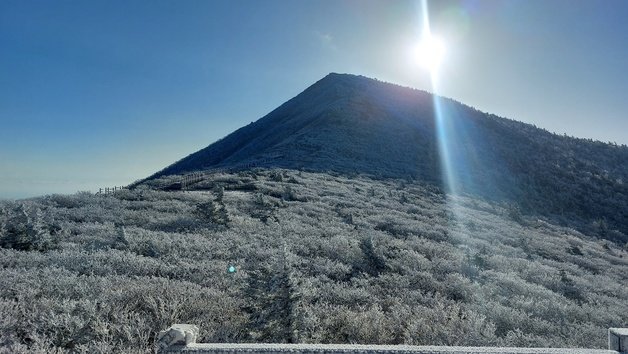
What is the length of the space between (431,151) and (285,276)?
164 ft

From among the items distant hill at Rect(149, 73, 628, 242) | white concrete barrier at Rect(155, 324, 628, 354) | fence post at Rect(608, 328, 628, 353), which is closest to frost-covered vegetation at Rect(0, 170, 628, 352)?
white concrete barrier at Rect(155, 324, 628, 354)

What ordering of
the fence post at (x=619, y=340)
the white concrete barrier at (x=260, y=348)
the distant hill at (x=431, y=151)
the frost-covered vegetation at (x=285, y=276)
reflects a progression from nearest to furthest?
the white concrete barrier at (x=260, y=348)
the fence post at (x=619, y=340)
the frost-covered vegetation at (x=285, y=276)
the distant hill at (x=431, y=151)

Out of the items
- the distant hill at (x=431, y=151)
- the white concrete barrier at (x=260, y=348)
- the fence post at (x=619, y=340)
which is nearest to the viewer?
the white concrete barrier at (x=260, y=348)

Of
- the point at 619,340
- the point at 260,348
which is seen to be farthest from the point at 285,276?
the point at 619,340

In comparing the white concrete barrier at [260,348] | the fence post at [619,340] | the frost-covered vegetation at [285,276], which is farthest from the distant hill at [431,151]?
the white concrete barrier at [260,348]

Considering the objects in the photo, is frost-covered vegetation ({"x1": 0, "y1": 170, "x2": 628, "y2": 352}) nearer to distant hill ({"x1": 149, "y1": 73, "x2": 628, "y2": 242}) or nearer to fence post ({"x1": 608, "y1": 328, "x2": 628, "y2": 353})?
fence post ({"x1": 608, "y1": 328, "x2": 628, "y2": 353})

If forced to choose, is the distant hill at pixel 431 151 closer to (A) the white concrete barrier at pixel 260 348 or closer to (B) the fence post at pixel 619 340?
(B) the fence post at pixel 619 340

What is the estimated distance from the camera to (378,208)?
2767 cm

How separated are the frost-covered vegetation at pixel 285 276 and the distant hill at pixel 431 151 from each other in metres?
15.4

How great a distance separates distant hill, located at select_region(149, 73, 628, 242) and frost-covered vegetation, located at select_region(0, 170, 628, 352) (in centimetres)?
1535

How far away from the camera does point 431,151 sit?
54.6 metres

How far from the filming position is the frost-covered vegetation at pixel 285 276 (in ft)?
23.7

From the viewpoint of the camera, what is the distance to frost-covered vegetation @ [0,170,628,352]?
723 cm

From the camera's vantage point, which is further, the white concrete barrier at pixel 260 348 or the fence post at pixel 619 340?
the fence post at pixel 619 340
